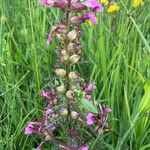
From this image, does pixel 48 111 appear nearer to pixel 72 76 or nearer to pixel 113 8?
pixel 72 76

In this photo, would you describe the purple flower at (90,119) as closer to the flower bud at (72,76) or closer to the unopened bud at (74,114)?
the unopened bud at (74,114)

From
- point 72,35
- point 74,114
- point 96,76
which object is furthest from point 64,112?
point 96,76

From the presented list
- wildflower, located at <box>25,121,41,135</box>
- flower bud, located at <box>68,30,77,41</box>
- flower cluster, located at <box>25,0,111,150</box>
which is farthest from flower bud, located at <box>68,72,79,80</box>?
wildflower, located at <box>25,121,41,135</box>

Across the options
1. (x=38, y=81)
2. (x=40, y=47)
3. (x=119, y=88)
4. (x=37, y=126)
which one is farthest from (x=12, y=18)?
(x=37, y=126)

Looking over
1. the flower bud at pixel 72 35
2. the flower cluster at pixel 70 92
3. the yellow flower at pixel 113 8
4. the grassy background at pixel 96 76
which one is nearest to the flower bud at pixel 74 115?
the flower cluster at pixel 70 92

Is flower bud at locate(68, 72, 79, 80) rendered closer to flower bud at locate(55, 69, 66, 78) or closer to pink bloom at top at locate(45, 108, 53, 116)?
flower bud at locate(55, 69, 66, 78)
